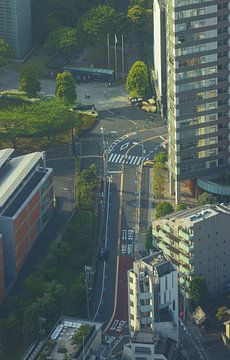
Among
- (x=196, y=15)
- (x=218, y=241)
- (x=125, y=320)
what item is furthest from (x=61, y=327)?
(x=196, y=15)

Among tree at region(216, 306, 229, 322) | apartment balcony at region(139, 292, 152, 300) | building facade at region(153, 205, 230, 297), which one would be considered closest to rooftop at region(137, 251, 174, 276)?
apartment balcony at region(139, 292, 152, 300)

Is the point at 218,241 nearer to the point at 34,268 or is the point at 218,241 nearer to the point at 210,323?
the point at 210,323

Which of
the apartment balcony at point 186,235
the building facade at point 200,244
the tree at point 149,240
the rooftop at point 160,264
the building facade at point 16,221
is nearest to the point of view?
the rooftop at point 160,264

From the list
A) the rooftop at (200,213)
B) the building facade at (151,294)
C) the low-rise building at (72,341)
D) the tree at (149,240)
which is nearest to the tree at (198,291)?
the rooftop at (200,213)

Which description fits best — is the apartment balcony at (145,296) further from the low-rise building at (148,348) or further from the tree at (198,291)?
the tree at (198,291)

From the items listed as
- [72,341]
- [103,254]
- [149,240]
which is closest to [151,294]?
[72,341]

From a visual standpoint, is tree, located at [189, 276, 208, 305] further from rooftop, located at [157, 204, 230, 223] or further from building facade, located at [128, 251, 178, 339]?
building facade, located at [128, 251, 178, 339]

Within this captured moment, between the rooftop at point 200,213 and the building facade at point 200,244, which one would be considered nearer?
the building facade at point 200,244
